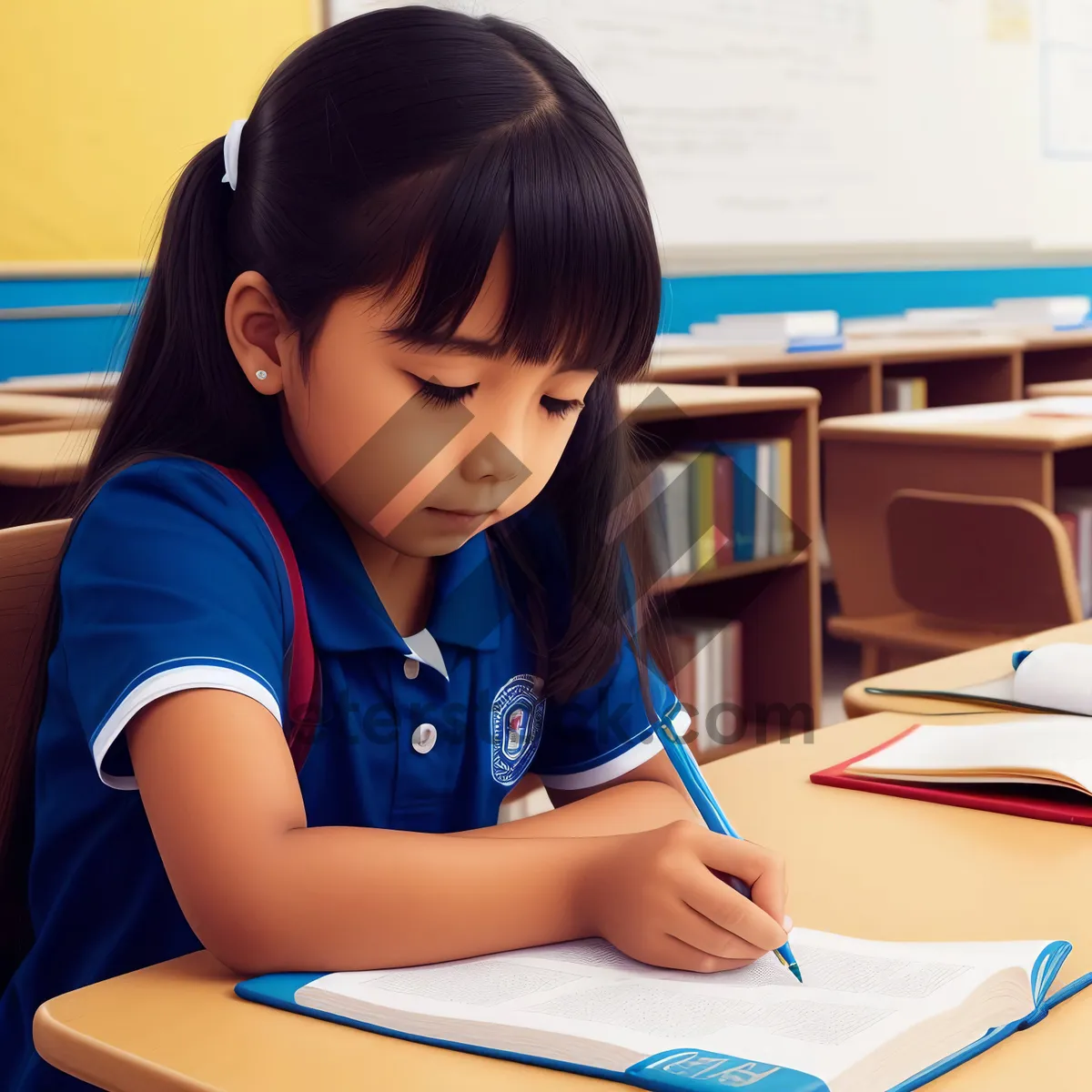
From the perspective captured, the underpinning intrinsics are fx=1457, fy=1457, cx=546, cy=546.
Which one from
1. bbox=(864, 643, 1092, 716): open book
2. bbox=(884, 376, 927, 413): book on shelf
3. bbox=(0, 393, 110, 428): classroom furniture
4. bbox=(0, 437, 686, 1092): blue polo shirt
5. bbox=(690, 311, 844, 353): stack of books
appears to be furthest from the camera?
bbox=(884, 376, 927, 413): book on shelf

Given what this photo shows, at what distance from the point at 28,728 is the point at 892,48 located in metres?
4.38

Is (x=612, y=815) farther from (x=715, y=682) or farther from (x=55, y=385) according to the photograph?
(x=715, y=682)

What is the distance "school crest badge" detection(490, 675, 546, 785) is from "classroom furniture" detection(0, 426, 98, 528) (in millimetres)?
711

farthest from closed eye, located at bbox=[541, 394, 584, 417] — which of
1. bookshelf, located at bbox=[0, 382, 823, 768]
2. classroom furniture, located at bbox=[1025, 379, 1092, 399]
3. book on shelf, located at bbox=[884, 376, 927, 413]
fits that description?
book on shelf, located at bbox=[884, 376, 927, 413]

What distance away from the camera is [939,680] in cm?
125

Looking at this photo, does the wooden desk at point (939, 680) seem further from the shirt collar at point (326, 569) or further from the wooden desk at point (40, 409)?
the wooden desk at point (40, 409)

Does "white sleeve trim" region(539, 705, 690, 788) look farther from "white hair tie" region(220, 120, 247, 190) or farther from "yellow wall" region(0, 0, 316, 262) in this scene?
"yellow wall" region(0, 0, 316, 262)

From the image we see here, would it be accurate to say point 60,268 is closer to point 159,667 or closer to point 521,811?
point 521,811

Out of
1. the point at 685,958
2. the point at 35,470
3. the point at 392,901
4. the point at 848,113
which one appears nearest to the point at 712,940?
the point at 685,958

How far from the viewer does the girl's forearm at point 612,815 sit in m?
0.86

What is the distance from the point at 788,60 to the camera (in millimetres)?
4391

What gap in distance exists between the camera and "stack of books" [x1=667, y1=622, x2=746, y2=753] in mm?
3018

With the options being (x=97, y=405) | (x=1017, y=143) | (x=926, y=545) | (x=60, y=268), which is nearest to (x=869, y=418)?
(x=926, y=545)

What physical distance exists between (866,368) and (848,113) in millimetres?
1241
